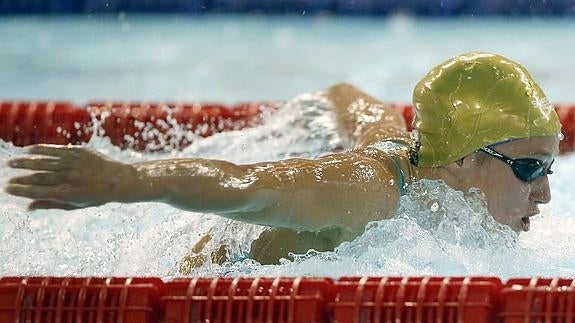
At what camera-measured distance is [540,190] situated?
7.51 ft

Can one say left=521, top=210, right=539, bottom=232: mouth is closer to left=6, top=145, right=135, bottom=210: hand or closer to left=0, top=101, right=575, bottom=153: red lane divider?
left=6, top=145, right=135, bottom=210: hand

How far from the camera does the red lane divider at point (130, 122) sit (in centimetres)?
372

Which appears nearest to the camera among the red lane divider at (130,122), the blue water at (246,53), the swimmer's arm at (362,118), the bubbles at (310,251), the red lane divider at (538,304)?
the red lane divider at (538,304)

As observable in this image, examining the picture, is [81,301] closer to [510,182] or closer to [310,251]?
[310,251]

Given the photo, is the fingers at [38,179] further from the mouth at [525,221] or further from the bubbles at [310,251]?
the mouth at [525,221]

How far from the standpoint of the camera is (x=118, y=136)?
3.75 meters

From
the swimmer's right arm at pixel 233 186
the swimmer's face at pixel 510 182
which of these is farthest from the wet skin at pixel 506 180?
the swimmer's right arm at pixel 233 186

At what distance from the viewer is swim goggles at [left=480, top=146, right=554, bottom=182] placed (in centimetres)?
226

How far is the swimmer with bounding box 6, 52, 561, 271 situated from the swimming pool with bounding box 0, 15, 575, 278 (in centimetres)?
5

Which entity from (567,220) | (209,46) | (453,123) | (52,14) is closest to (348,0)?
(209,46)

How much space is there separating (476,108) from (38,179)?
103 cm

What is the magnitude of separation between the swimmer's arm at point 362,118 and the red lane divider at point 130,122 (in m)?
0.57

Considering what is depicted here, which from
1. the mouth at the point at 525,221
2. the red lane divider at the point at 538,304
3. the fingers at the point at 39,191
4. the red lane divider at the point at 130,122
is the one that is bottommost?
the red lane divider at the point at 130,122

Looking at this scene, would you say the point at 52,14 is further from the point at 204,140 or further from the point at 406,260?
the point at 406,260
